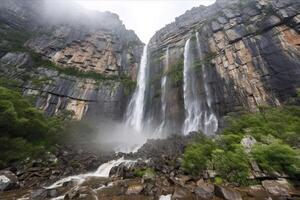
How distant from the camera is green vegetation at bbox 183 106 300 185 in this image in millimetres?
9656

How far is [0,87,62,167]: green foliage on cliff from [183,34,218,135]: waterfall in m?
16.7

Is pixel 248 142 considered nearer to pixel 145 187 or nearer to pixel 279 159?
pixel 279 159

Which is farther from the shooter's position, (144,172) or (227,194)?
(144,172)

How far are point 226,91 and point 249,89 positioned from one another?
2.77 m

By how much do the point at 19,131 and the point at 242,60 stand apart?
88.5 ft

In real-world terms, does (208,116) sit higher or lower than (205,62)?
lower

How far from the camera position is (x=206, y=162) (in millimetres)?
11203

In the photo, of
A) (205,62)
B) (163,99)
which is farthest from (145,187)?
(205,62)

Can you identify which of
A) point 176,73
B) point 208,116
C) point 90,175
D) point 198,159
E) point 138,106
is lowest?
point 90,175

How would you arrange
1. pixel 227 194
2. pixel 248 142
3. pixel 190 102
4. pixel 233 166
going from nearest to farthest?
pixel 227 194
pixel 233 166
pixel 248 142
pixel 190 102

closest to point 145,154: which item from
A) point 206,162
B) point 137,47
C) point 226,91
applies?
point 206,162

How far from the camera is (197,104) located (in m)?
26.7

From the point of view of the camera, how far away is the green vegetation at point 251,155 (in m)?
9.66

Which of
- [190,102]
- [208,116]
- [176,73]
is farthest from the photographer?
[176,73]
